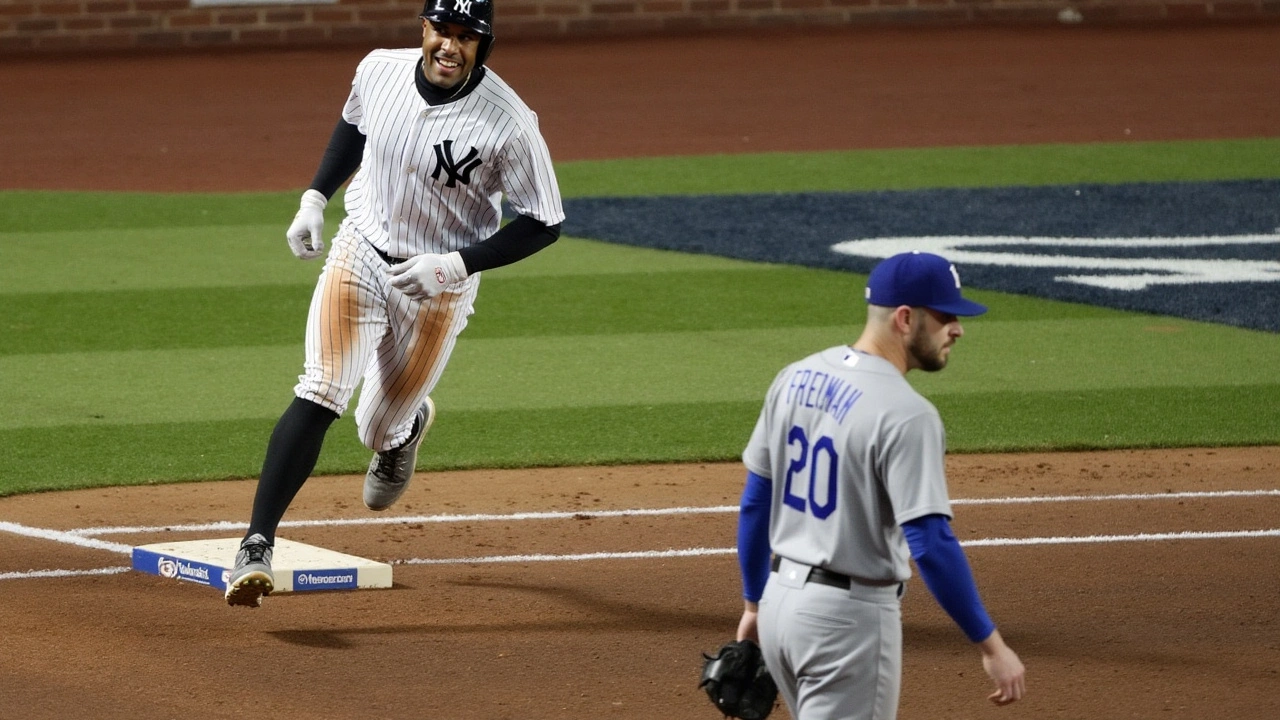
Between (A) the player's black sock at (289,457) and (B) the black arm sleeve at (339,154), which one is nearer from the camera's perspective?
(A) the player's black sock at (289,457)

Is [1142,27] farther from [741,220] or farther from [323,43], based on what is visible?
[741,220]

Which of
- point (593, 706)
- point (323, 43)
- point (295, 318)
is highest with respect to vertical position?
point (323, 43)

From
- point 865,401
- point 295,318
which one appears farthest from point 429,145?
point 295,318

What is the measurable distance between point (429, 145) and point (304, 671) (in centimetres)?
174

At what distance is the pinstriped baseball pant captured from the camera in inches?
225

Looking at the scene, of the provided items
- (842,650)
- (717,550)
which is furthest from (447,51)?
(842,650)

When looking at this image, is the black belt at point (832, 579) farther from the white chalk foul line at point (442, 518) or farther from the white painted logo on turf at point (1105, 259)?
the white painted logo on turf at point (1105, 259)

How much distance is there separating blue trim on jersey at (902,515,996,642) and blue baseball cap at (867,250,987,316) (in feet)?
1.53

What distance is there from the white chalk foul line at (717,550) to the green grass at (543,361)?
4.66 ft

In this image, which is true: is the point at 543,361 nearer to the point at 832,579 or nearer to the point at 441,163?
the point at 441,163

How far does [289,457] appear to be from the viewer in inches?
222

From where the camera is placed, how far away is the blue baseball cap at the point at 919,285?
370 centimetres

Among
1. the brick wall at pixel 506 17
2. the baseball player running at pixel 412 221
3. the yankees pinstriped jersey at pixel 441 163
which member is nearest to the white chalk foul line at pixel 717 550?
the baseball player running at pixel 412 221

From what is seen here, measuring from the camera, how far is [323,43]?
24250mm
